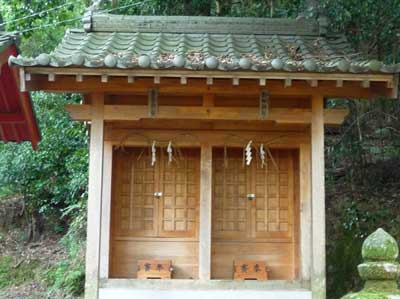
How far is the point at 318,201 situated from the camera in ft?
19.7

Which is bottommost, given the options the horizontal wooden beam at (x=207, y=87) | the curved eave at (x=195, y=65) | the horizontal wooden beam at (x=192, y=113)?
the horizontal wooden beam at (x=192, y=113)

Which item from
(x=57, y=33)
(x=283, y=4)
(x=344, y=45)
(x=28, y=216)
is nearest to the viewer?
(x=344, y=45)

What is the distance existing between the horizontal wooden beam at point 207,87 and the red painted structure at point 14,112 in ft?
2.37

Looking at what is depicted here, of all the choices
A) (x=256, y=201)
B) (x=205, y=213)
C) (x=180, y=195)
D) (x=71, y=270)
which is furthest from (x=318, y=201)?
(x=71, y=270)

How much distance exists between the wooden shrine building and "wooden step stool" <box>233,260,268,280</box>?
15mm

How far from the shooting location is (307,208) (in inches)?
245

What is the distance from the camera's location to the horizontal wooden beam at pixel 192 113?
612 cm

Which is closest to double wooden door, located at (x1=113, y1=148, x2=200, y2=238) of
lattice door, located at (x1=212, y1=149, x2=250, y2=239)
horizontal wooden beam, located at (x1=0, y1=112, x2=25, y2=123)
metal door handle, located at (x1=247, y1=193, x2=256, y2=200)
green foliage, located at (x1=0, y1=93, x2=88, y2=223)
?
lattice door, located at (x1=212, y1=149, x2=250, y2=239)

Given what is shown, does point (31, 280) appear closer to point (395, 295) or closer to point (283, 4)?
point (283, 4)

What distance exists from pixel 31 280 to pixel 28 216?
218 centimetres

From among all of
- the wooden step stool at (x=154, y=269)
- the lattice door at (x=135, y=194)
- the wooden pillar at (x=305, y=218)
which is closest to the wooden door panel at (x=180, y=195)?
the lattice door at (x=135, y=194)

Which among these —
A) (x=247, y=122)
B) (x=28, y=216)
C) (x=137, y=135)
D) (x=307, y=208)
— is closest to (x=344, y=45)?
(x=247, y=122)

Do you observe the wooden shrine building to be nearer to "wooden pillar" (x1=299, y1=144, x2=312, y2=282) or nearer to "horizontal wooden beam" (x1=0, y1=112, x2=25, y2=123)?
"wooden pillar" (x1=299, y1=144, x2=312, y2=282)

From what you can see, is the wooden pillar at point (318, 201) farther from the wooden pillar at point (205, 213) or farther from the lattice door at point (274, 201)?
the wooden pillar at point (205, 213)
